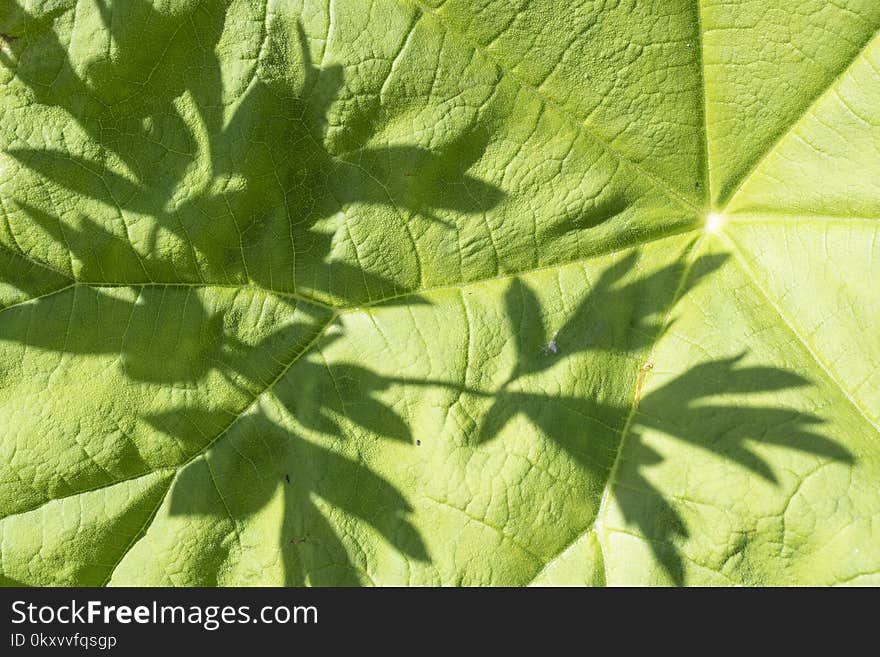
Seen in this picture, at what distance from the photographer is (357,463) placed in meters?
2.52

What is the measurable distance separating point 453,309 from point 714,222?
0.86 m

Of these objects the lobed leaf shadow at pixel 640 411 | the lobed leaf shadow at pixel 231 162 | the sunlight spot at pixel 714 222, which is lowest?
the lobed leaf shadow at pixel 640 411

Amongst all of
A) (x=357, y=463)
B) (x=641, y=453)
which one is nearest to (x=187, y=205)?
(x=357, y=463)

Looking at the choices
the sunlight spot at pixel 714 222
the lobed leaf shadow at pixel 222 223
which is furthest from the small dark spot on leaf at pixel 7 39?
the sunlight spot at pixel 714 222

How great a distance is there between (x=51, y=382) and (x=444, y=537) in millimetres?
1311

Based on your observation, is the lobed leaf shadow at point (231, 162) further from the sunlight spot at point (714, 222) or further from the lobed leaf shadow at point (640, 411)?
the sunlight spot at point (714, 222)

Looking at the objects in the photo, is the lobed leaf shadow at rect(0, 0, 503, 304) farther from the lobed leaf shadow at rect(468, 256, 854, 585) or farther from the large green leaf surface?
the lobed leaf shadow at rect(468, 256, 854, 585)

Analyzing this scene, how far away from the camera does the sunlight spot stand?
2.55m

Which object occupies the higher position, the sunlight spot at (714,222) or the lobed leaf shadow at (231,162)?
the lobed leaf shadow at (231,162)

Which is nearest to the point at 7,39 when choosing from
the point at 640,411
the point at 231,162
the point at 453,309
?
the point at 231,162

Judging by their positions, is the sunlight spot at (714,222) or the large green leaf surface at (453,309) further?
the sunlight spot at (714,222)

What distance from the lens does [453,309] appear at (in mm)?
2549

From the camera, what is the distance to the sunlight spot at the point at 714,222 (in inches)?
100
